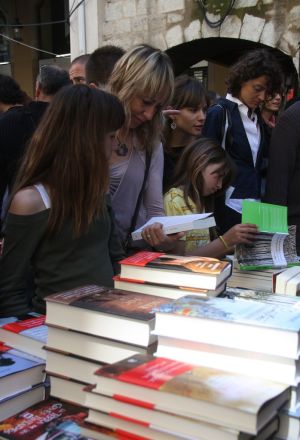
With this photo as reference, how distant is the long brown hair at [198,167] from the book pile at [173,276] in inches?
40.2

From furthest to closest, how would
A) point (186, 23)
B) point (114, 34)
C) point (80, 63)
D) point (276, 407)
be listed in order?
1. point (114, 34)
2. point (186, 23)
3. point (80, 63)
4. point (276, 407)

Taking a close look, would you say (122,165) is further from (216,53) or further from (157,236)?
(216,53)

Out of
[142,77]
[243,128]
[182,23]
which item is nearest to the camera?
[142,77]

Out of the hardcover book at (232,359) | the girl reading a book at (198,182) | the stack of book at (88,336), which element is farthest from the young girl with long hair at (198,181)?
the hardcover book at (232,359)

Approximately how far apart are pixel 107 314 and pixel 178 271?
0.78 ft

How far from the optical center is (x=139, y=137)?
2.00 metres

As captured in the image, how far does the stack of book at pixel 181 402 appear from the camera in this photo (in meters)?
0.70

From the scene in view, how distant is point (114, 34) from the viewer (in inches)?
248

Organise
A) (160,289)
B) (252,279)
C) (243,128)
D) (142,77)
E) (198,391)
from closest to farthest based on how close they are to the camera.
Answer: (198,391) < (160,289) < (252,279) < (142,77) < (243,128)

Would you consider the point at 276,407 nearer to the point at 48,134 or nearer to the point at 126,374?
the point at 126,374

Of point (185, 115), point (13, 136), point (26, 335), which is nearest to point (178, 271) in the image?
point (26, 335)

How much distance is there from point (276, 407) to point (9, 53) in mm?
10017

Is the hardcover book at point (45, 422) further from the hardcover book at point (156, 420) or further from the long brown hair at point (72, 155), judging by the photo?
the long brown hair at point (72, 155)

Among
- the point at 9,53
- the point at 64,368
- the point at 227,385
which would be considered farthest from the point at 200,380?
the point at 9,53
